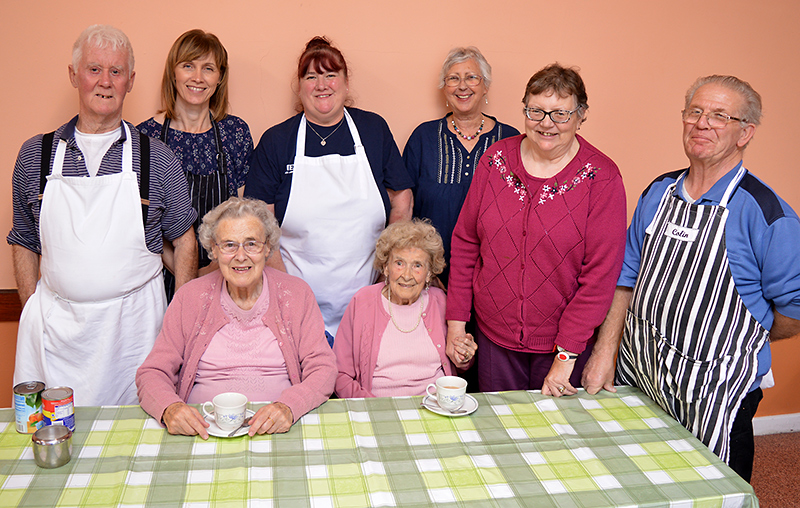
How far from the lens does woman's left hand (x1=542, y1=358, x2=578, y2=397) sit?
1.79 metres

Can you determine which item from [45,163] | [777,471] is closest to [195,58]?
[45,163]

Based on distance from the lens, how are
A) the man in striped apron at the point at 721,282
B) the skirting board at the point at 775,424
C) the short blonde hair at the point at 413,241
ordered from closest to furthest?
the man in striped apron at the point at 721,282
the short blonde hair at the point at 413,241
the skirting board at the point at 775,424

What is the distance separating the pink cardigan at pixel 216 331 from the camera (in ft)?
5.92

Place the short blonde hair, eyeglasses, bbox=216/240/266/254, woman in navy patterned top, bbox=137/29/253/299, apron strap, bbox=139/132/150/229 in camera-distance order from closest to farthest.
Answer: eyeglasses, bbox=216/240/266/254, apron strap, bbox=139/132/150/229, the short blonde hair, woman in navy patterned top, bbox=137/29/253/299

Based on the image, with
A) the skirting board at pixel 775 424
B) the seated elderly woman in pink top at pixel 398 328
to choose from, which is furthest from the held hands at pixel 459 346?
the skirting board at pixel 775 424

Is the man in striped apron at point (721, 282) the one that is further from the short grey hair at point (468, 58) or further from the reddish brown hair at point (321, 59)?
the reddish brown hair at point (321, 59)

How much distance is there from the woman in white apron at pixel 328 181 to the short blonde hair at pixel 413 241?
0.21m

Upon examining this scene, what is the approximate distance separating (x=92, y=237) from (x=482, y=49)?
1838 mm

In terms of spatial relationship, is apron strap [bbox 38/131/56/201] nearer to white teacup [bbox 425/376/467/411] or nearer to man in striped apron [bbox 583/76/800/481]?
white teacup [bbox 425/376/467/411]

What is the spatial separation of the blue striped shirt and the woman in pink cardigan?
3.38 ft

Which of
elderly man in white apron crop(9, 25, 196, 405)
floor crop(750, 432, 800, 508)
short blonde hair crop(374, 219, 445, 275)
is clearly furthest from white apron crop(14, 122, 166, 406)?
floor crop(750, 432, 800, 508)

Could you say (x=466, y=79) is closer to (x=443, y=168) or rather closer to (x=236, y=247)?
(x=443, y=168)

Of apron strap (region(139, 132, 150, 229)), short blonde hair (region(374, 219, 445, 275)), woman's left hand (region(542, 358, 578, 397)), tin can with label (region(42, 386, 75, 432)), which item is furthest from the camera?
short blonde hair (region(374, 219, 445, 275))

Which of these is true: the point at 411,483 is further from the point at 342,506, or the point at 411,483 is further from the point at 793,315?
the point at 793,315
